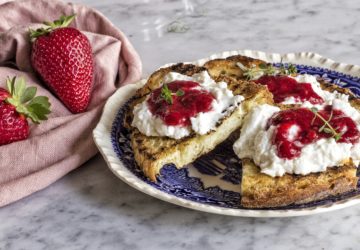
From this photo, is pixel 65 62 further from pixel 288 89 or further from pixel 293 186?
pixel 293 186

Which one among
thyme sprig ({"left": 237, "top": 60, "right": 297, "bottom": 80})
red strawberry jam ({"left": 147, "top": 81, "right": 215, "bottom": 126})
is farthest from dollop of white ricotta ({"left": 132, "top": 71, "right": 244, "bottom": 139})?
thyme sprig ({"left": 237, "top": 60, "right": 297, "bottom": 80})

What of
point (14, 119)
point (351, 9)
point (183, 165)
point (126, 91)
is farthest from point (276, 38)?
point (14, 119)

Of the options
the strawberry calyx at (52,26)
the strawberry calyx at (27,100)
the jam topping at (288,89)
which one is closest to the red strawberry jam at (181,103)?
the jam topping at (288,89)

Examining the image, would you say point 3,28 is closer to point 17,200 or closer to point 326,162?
point 17,200

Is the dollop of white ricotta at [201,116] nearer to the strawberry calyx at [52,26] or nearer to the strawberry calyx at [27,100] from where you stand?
the strawberry calyx at [27,100]

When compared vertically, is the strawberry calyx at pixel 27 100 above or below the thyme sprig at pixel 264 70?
above
